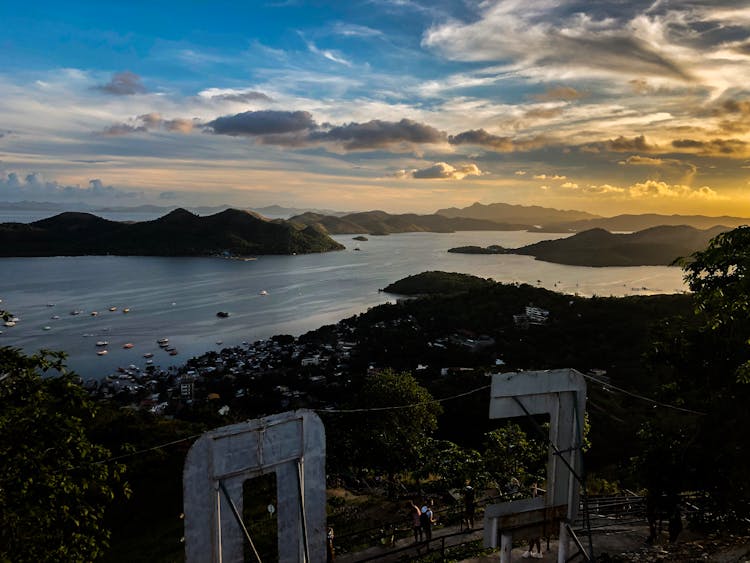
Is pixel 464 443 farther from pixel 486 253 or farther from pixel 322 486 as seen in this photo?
pixel 486 253

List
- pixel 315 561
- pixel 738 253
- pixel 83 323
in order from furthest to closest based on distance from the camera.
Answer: pixel 83 323 → pixel 738 253 → pixel 315 561

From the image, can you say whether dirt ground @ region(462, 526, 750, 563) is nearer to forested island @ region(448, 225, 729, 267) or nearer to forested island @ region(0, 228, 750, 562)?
forested island @ region(0, 228, 750, 562)

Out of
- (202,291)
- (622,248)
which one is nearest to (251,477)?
(202,291)

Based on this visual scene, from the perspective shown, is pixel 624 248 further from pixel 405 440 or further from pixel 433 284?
pixel 405 440

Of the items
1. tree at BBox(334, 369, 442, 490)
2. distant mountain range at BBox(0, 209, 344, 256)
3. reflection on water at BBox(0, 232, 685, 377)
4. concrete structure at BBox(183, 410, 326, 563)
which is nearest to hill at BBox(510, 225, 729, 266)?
reflection on water at BBox(0, 232, 685, 377)

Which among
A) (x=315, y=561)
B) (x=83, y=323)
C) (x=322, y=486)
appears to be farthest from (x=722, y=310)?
(x=83, y=323)
